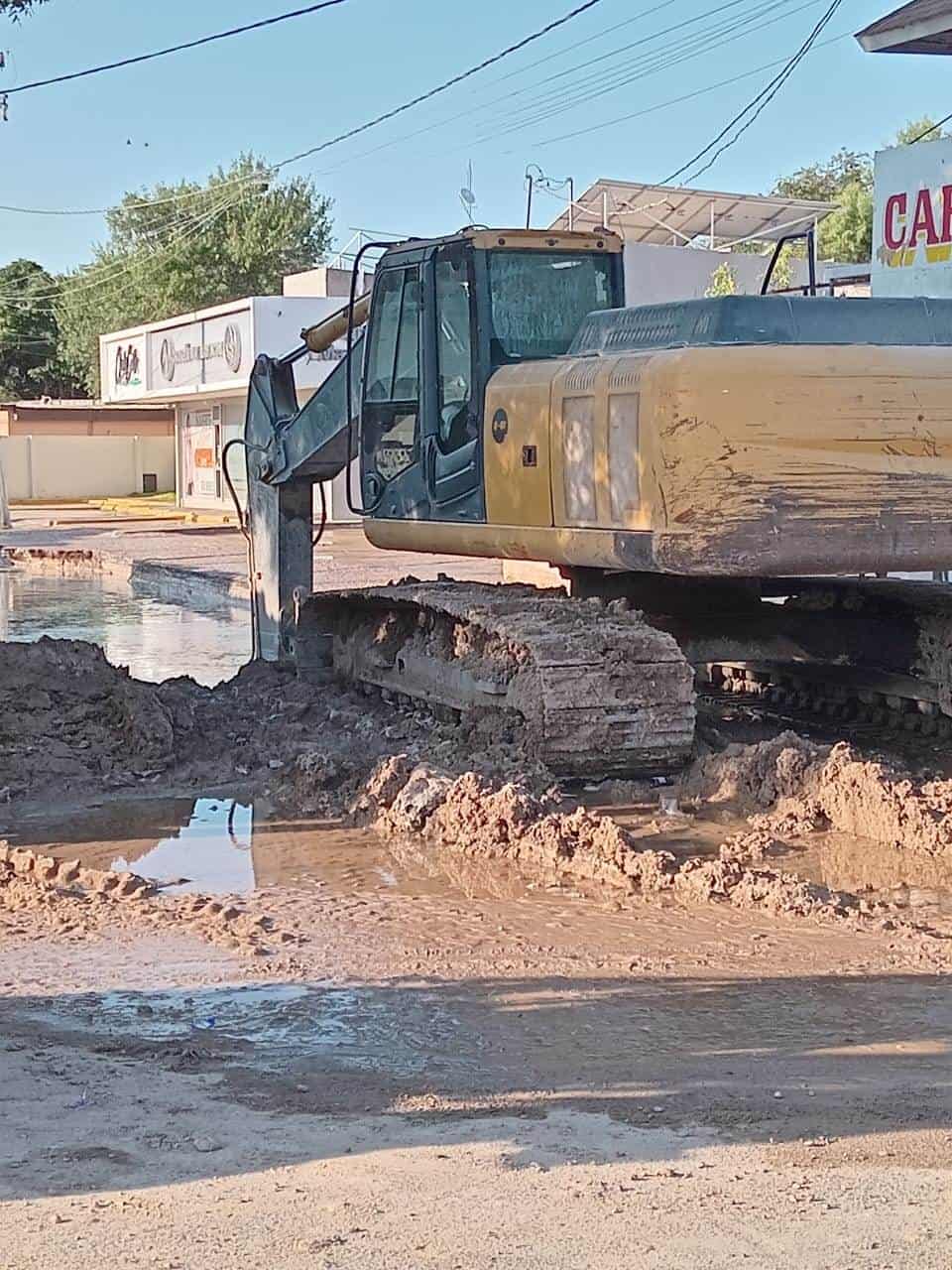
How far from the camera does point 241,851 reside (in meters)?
8.41

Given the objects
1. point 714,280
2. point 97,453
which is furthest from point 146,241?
point 714,280

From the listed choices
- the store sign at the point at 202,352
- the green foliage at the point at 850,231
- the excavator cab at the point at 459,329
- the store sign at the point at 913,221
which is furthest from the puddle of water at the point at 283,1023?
the green foliage at the point at 850,231

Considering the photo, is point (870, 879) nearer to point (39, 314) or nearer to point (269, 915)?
point (269, 915)

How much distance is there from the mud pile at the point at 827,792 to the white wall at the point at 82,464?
150 ft

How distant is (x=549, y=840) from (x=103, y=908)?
6.60 feet

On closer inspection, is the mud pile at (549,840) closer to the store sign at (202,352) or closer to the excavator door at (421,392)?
the excavator door at (421,392)

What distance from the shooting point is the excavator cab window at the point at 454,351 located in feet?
33.3

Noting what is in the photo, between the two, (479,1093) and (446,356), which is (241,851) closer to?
(446,356)

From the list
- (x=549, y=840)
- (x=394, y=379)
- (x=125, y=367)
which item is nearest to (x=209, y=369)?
(x=125, y=367)

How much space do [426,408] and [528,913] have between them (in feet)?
13.9

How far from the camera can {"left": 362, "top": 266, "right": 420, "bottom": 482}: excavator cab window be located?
1066 cm

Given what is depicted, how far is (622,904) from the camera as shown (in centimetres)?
721

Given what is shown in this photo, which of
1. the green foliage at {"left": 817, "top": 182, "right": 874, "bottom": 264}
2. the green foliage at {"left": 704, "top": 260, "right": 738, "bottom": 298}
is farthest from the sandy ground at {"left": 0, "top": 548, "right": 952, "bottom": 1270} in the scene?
the green foliage at {"left": 817, "top": 182, "right": 874, "bottom": 264}

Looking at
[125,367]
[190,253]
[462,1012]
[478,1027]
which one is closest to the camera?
[478,1027]
